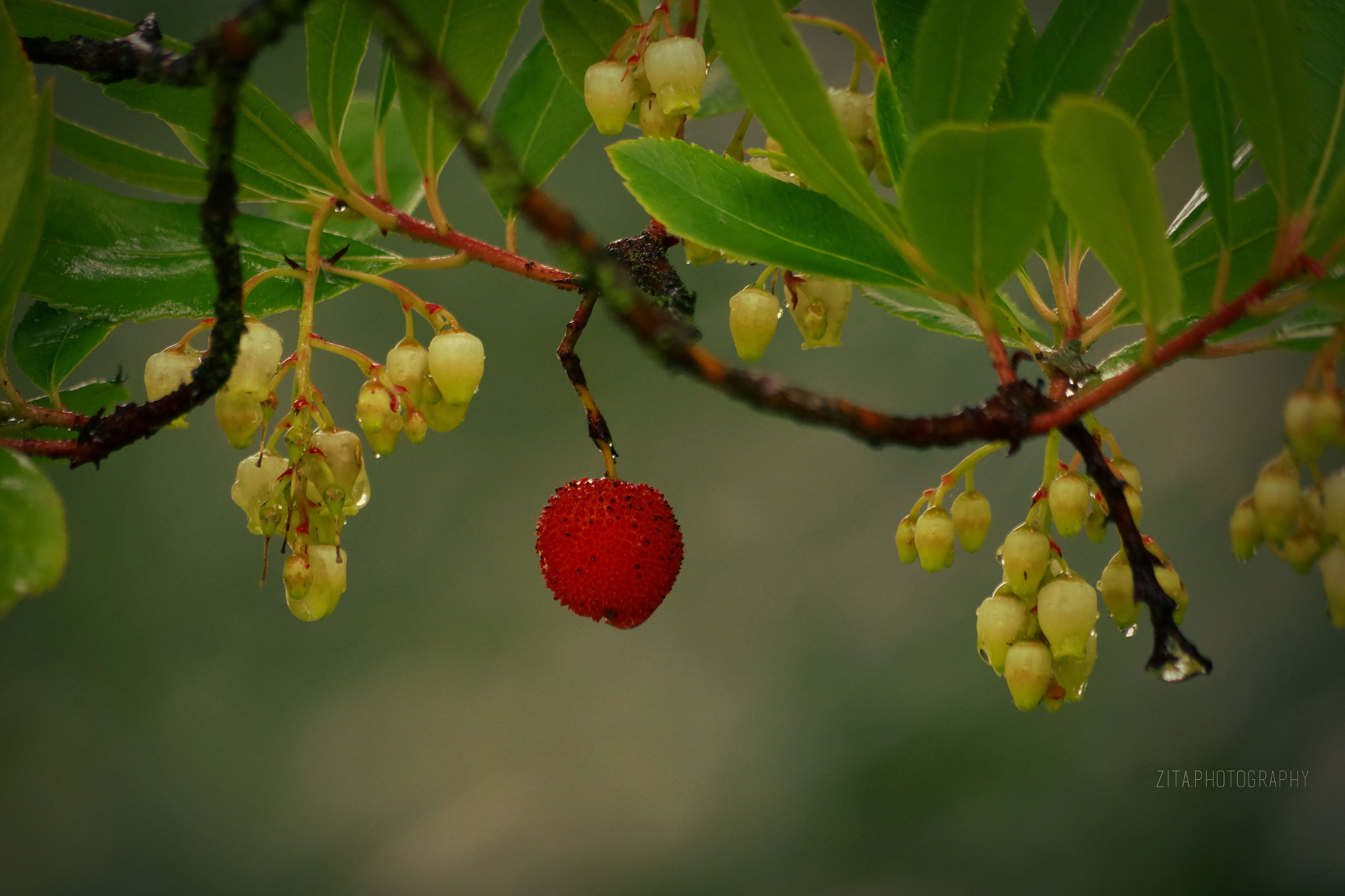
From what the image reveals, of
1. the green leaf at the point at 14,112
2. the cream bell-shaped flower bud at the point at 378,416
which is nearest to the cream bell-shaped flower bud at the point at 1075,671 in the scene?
the cream bell-shaped flower bud at the point at 378,416

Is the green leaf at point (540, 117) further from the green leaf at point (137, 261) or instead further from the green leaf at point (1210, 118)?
the green leaf at point (1210, 118)

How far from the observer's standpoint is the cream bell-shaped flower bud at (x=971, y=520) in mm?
330

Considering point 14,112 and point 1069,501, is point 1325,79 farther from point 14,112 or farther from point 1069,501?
point 14,112

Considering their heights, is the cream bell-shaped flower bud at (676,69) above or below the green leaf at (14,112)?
above

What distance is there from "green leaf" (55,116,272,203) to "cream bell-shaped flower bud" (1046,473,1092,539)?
28 centimetres

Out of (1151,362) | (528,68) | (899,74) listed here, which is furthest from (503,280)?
(1151,362)

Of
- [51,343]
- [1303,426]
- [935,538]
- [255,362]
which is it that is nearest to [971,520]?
[935,538]

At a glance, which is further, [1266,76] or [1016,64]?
[1016,64]

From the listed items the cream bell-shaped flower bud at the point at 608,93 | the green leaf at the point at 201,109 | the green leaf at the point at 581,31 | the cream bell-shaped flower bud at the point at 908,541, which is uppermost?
the green leaf at the point at 581,31

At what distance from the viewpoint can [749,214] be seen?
0.29 meters

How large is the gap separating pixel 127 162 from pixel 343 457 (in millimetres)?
112

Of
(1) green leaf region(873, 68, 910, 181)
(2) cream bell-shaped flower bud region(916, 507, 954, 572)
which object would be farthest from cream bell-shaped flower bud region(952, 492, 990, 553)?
(1) green leaf region(873, 68, 910, 181)

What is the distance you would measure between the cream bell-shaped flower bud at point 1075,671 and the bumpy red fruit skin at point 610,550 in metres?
0.16

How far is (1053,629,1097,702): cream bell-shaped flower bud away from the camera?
320 mm
